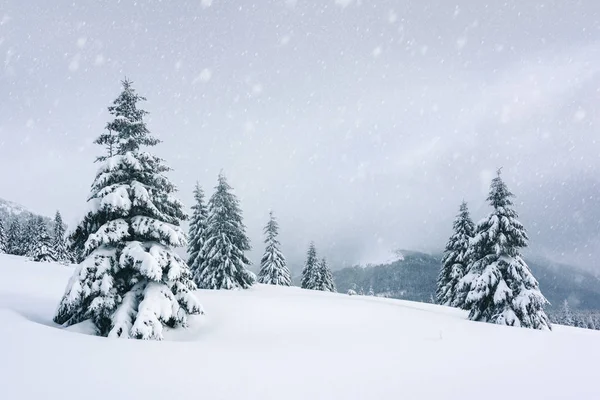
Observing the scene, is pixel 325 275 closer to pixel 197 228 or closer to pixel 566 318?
pixel 197 228

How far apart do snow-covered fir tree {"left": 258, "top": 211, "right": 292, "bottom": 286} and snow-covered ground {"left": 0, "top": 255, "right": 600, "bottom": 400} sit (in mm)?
32818

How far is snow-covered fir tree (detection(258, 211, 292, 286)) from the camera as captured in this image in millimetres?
46156

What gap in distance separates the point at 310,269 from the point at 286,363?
46.1 metres

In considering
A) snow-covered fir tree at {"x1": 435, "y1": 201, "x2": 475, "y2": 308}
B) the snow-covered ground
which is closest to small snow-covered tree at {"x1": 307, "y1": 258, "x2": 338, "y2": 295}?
snow-covered fir tree at {"x1": 435, "y1": 201, "x2": 475, "y2": 308}

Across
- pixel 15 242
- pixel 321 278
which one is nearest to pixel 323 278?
pixel 321 278

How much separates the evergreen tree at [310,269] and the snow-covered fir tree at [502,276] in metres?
31.8

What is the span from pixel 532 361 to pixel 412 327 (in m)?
5.15

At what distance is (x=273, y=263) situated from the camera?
1839 inches

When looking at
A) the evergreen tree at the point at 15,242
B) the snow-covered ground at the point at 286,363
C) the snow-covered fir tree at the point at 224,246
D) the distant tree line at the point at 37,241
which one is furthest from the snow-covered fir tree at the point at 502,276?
Result: the evergreen tree at the point at 15,242

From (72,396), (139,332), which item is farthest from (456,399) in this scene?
(139,332)

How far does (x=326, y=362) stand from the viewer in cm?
818

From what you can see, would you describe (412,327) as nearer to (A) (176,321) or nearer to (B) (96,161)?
(A) (176,321)

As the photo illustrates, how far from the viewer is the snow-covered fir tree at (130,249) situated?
1066 cm

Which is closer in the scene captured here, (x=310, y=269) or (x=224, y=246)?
(x=224, y=246)
